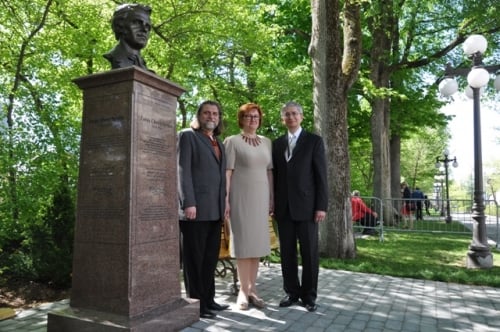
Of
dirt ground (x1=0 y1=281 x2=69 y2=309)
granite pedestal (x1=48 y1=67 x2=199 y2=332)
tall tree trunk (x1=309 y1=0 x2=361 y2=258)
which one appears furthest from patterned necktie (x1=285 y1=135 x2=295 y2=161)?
tall tree trunk (x1=309 y1=0 x2=361 y2=258)

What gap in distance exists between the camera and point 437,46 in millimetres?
20406

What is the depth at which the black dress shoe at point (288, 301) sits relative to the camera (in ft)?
16.4

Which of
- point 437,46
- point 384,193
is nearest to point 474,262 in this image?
point 384,193

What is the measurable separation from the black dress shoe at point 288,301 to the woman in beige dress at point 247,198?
0.77 ft

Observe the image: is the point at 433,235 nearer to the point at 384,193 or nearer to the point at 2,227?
the point at 384,193

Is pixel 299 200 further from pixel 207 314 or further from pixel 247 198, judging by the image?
pixel 207 314

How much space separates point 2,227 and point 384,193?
1397 centimetres

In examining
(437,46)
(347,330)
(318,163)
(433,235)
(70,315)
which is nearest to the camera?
(70,315)

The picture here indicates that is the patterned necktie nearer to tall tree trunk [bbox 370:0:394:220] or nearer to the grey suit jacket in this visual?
the grey suit jacket

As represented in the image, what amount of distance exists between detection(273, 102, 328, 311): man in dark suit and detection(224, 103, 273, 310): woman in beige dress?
0.23 metres

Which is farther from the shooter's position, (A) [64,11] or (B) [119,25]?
(A) [64,11]

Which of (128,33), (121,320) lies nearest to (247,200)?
(121,320)

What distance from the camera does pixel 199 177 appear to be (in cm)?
450

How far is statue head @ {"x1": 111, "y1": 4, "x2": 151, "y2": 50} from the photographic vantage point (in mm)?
4191
